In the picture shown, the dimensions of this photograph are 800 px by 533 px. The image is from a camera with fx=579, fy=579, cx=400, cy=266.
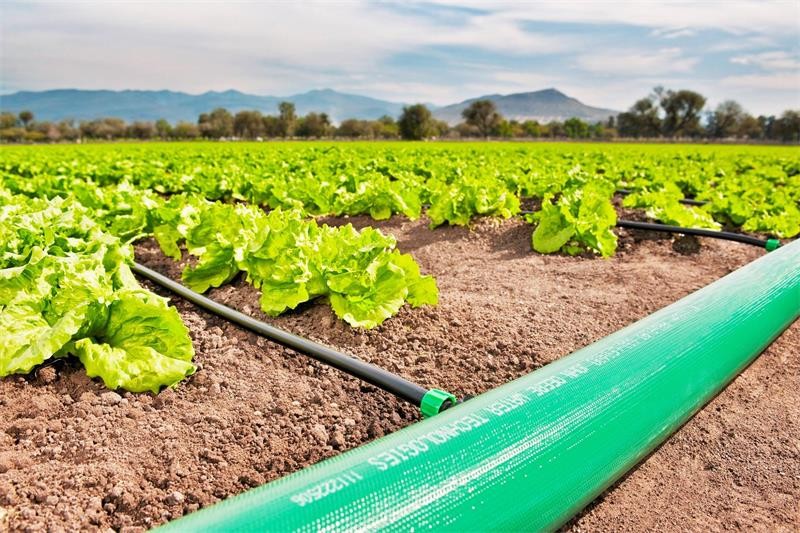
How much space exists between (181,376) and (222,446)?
0.67m

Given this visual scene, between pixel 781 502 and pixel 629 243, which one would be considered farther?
pixel 629 243

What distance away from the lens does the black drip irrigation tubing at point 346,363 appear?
2.88 m

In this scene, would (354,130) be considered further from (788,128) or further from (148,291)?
(148,291)

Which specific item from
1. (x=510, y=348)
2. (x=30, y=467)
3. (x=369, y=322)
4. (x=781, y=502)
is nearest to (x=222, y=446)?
(x=30, y=467)

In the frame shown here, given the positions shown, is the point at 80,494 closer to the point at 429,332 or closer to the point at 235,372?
the point at 235,372

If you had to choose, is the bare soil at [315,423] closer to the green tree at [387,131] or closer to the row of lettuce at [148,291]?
the row of lettuce at [148,291]

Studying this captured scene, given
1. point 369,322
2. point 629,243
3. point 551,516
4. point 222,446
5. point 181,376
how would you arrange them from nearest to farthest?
point 551,516, point 222,446, point 181,376, point 369,322, point 629,243

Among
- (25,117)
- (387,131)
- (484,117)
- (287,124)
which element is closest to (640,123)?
(484,117)

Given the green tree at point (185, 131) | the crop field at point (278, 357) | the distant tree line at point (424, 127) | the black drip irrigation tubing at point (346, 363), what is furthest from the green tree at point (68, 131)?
the black drip irrigation tubing at point (346, 363)

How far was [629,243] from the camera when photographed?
8195 millimetres

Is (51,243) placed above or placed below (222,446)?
above

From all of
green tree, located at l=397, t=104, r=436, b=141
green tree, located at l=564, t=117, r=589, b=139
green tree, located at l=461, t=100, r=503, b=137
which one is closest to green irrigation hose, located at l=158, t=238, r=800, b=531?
green tree, located at l=397, t=104, r=436, b=141

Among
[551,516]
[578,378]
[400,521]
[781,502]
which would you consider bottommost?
[781,502]

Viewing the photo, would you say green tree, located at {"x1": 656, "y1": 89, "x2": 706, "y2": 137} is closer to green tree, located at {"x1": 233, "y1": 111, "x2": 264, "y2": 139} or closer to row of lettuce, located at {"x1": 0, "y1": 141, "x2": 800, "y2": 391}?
green tree, located at {"x1": 233, "y1": 111, "x2": 264, "y2": 139}
